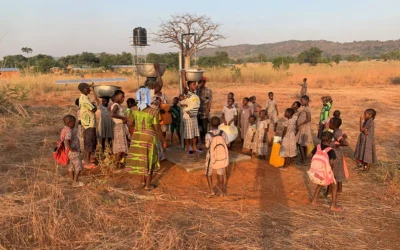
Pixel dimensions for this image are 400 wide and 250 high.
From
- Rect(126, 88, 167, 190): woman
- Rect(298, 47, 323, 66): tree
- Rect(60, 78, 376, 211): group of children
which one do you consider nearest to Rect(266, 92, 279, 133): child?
Rect(60, 78, 376, 211): group of children

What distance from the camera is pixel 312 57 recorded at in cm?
3912

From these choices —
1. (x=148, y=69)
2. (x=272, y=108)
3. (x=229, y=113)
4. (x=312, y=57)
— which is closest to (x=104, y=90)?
(x=148, y=69)

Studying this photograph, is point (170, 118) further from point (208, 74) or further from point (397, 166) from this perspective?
point (208, 74)

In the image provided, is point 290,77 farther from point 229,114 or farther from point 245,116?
point 229,114

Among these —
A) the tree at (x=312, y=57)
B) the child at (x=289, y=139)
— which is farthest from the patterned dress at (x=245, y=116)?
the tree at (x=312, y=57)

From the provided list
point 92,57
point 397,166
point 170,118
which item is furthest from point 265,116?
point 92,57

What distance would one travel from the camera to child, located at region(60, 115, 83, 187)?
4227 millimetres

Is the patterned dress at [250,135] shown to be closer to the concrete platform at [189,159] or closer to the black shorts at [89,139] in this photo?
the concrete platform at [189,159]

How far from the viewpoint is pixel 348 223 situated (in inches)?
138

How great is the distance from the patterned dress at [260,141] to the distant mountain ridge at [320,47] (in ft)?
262

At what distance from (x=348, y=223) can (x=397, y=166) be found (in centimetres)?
234

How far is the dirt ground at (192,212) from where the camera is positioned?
3049 millimetres

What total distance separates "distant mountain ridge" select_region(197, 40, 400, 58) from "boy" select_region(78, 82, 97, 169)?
80591 millimetres

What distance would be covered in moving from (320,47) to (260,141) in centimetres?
10096
